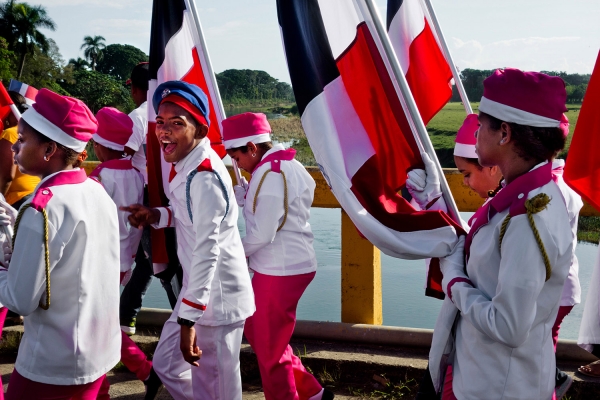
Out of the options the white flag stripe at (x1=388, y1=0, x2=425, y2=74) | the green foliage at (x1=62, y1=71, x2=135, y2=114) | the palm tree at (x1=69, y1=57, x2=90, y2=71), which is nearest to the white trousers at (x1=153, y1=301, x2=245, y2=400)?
the white flag stripe at (x1=388, y1=0, x2=425, y2=74)

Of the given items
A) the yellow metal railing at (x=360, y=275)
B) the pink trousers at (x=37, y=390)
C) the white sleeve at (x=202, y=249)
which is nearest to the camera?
the pink trousers at (x=37, y=390)

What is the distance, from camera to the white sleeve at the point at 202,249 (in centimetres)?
298

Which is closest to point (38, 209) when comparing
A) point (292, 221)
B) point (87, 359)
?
point (87, 359)

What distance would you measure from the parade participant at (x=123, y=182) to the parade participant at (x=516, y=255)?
2.39m

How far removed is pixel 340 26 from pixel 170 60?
1.83m

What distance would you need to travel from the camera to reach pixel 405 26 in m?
3.79

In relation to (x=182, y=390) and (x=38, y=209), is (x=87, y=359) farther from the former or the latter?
(x=182, y=390)

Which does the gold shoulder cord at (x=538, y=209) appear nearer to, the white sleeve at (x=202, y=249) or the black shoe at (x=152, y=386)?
the white sleeve at (x=202, y=249)

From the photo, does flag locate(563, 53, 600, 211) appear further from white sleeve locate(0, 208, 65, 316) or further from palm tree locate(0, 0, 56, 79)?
palm tree locate(0, 0, 56, 79)

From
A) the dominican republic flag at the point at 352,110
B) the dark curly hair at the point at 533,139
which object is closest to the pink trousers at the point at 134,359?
the dominican republic flag at the point at 352,110

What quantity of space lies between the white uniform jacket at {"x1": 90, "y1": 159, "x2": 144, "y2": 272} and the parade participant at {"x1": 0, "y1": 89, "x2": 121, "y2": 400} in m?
1.63

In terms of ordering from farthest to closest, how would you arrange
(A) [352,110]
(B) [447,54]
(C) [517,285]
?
(B) [447,54], (A) [352,110], (C) [517,285]

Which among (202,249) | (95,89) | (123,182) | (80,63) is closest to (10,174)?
(123,182)

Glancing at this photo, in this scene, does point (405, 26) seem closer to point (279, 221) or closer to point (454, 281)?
point (279, 221)
